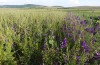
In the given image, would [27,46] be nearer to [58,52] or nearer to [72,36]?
[58,52]

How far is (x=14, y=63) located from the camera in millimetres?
3488

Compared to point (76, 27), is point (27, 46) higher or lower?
lower

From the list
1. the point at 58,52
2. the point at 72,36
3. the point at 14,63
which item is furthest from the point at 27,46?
the point at 72,36

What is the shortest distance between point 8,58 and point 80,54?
131 cm

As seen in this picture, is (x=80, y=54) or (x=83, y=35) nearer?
(x=80, y=54)

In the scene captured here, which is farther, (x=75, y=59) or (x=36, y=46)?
(x=36, y=46)

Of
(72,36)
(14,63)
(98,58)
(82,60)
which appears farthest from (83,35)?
(14,63)

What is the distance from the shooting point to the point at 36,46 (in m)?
3.68

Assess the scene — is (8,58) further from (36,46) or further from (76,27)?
(76,27)

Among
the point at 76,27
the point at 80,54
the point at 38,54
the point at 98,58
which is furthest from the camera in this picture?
the point at 76,27

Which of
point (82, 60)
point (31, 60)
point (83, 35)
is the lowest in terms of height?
point (31, 60)

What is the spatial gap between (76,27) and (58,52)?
95cm

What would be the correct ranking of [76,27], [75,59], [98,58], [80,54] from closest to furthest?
[75,59], [80,54], [98,58], [76,27]

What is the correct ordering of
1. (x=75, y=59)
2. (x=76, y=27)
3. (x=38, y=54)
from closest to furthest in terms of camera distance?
(x=75, y=59), (x=38, y=54), (x=76, y=27)
